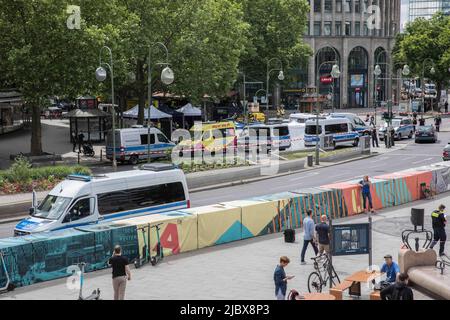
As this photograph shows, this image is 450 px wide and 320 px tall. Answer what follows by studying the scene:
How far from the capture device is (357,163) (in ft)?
172

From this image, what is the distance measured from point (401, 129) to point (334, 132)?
12457 millimetres

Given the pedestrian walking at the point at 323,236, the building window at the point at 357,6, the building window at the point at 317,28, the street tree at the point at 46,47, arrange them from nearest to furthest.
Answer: the pedestrian walking at the point at 323,236 < the street tree at the point at 46,47 < the building window at the point at 317,28 < the building window at the point at 357,6

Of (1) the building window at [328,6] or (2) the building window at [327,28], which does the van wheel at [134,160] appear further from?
(1) the building window at [328,6]

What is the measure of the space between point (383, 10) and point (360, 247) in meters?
107

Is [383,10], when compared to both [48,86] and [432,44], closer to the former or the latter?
[432,44]

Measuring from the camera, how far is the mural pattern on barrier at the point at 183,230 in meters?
→ 20.6

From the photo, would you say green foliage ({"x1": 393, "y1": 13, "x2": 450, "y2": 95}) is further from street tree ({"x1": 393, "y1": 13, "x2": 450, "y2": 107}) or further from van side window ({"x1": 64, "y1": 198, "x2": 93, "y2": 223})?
van side window ({"x1": 64, "y1": 198, "x2": 93, "y2": 223})

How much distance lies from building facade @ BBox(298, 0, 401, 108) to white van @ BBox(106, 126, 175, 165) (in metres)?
64.1

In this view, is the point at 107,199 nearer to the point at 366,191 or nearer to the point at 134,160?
the point at 366,191

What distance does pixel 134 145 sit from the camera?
49031 mm

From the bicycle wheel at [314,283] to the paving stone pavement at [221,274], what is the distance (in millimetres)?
255

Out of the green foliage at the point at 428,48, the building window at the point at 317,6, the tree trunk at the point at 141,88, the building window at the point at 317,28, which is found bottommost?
the tree trunk at the point at 141,88

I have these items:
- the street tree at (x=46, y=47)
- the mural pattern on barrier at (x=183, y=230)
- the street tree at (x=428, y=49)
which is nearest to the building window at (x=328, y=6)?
the street tree at (x=428, y=49)

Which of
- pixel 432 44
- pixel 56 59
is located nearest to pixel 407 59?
pixel 432 44
